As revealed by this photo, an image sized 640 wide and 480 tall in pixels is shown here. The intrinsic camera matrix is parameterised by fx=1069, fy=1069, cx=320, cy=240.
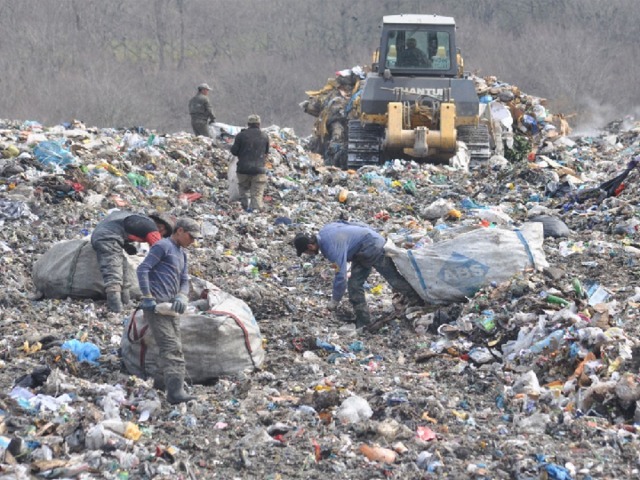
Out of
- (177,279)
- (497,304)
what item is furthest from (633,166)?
(177,279)

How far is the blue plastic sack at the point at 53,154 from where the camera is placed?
1293cm

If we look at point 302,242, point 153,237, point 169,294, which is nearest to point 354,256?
point 302,242

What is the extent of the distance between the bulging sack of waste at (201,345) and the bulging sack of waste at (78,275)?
1747mm

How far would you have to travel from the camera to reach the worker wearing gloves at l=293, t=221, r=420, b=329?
25.4ft

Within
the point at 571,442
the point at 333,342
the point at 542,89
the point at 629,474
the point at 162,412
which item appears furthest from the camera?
the point at 542,89

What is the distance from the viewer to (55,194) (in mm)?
11617

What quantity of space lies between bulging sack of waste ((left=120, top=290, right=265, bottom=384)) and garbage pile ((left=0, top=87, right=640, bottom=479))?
9 centimetres

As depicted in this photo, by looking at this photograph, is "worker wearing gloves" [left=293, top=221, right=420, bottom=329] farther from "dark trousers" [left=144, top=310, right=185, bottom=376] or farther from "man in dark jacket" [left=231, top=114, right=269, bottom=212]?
"man in dark jacket" [left=231, top=114, right=269, bottom=212]

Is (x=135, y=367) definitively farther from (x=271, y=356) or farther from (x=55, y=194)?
(x=55, y=194)

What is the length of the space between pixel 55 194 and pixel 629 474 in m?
8.09

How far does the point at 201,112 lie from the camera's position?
1725 centimetres

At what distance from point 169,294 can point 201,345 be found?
0.44 meters

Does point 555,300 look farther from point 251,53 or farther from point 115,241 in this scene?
point 251,53

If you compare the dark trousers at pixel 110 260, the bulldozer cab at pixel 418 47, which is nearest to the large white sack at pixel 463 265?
the dark trousers at pixel 110 260
